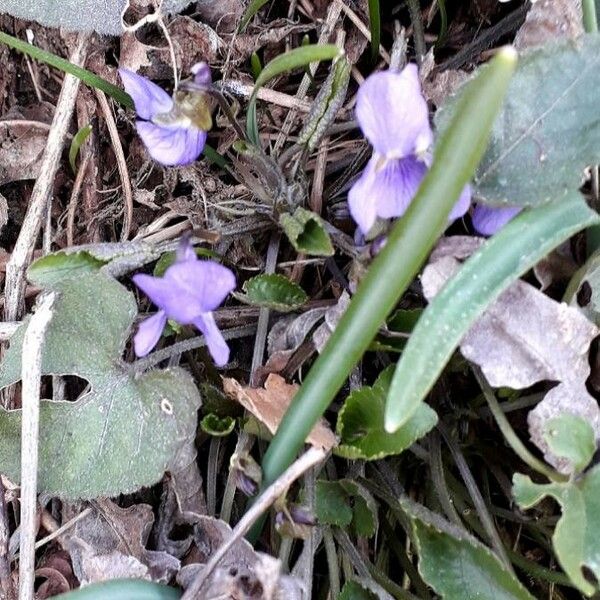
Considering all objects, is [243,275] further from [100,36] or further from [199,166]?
[100,36]

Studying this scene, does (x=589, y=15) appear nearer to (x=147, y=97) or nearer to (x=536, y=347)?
(x=536, y=347)

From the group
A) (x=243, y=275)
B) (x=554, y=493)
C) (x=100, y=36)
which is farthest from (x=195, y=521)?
(x=100, y=36)

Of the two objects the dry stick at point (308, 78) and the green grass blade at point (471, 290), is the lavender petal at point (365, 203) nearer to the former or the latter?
the green grass blade at point (471, 290)

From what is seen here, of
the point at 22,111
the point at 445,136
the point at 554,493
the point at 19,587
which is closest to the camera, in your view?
the point at 445,136

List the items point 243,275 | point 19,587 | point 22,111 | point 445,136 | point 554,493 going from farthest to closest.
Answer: point 22,111 < point 243,275 < point 19,587 < point 554,493 < point 445,136

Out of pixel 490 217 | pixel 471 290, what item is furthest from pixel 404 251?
pixel 490 217

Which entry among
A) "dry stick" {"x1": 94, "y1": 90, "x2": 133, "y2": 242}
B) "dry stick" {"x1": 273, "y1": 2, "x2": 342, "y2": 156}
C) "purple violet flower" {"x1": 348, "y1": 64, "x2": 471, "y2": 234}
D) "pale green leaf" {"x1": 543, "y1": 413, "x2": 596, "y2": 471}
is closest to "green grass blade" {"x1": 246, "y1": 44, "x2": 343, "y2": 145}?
"purple violet flower" {"x1": 348, "y1": 64, "x2": 471, "y2": 234}

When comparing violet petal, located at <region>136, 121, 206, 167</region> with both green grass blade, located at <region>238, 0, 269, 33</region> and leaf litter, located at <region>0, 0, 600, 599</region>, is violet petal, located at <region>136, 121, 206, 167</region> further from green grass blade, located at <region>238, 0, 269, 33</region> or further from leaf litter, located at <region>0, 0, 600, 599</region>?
green grass blade, located at <region>238, 0, 269, 33</region>

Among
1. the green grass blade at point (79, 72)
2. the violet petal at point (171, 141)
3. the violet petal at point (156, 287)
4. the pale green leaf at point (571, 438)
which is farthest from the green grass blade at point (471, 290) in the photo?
the green grass blade at point (79, 72)
